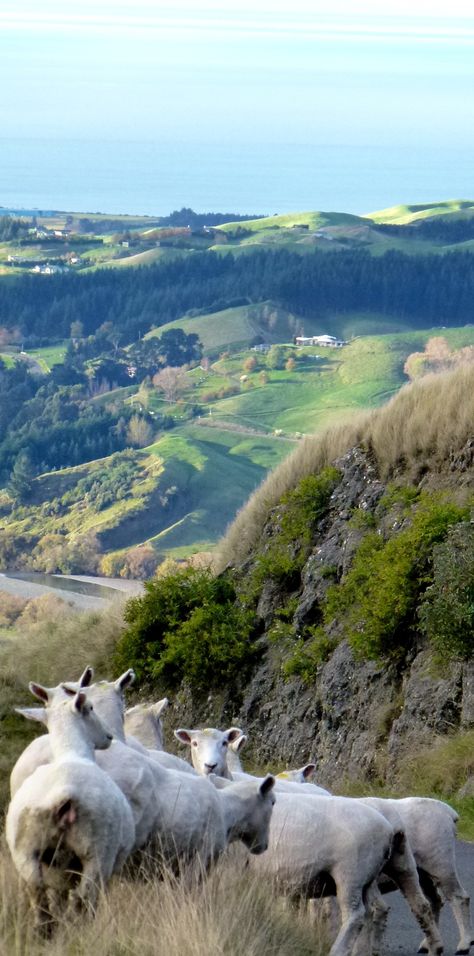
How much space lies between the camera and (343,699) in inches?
707

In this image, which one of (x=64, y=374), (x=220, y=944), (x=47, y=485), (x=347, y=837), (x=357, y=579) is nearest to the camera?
(x=220, y=944)

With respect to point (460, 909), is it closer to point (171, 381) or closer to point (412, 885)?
point (412, 885)

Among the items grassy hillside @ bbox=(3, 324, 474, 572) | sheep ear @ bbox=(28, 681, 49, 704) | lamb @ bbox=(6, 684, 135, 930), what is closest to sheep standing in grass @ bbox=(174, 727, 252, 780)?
sheep ear @ bbox=(28, 681, 49, 704)

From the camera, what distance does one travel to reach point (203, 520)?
128 m

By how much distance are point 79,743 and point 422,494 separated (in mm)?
12731

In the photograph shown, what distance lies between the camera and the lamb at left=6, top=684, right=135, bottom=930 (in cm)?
660

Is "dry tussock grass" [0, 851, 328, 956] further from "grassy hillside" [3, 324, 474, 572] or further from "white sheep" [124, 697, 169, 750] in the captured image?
"grassy hillside" [3, 324, 474, 572]

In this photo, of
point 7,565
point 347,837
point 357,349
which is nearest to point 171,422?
point 357,349

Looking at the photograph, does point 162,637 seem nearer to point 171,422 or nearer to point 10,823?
point 10,823

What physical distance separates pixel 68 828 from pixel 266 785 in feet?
4.72

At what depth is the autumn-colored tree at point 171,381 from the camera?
17800cm

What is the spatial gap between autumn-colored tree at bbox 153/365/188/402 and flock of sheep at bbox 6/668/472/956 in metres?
168

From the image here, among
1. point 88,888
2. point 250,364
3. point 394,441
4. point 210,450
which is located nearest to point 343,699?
point 394,441

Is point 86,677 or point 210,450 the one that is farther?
point 210,450
